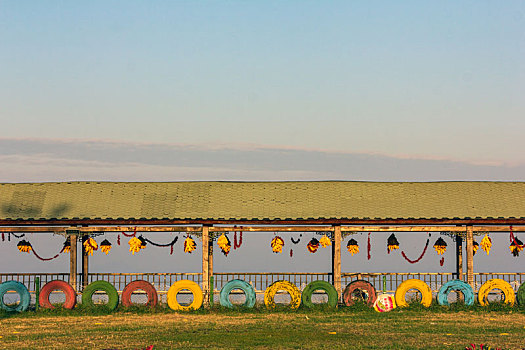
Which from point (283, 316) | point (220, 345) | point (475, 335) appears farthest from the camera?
point (283, 316)

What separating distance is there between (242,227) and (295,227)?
1792mm

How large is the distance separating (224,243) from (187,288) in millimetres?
1931

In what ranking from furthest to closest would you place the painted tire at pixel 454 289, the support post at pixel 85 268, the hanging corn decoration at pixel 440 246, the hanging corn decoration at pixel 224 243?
the support post at pixel 85 268 → the hanging corn decoration at pixel 440 246 → the hanging corn decoration at pixel 224 243 → the painted tire at pixel 454 289

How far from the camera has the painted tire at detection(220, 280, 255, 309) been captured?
29297 mm

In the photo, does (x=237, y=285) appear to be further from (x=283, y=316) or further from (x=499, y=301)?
(x=499, y=301)

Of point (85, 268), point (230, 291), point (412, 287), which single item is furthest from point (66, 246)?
point (412, 287)

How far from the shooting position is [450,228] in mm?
30719

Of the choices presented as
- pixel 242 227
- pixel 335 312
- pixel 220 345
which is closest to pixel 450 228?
pixel 335 312

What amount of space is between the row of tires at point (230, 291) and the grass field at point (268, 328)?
1.20 ft

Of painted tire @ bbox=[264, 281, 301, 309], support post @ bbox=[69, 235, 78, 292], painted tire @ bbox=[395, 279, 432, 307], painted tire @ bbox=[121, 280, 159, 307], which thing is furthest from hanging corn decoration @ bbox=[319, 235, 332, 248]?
support post @ bbox=[69, 235, 78, 292]

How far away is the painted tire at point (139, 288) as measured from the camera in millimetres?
29375

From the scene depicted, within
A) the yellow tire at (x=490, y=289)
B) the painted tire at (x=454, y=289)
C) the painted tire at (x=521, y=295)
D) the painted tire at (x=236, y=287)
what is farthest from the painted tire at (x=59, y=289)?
the painted tire at (x=521, y=295)

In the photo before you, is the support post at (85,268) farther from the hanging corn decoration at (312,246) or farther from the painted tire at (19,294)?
the hanging corn decoration at (312,246)

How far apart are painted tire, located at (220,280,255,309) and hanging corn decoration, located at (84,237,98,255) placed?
4875 millimetres
